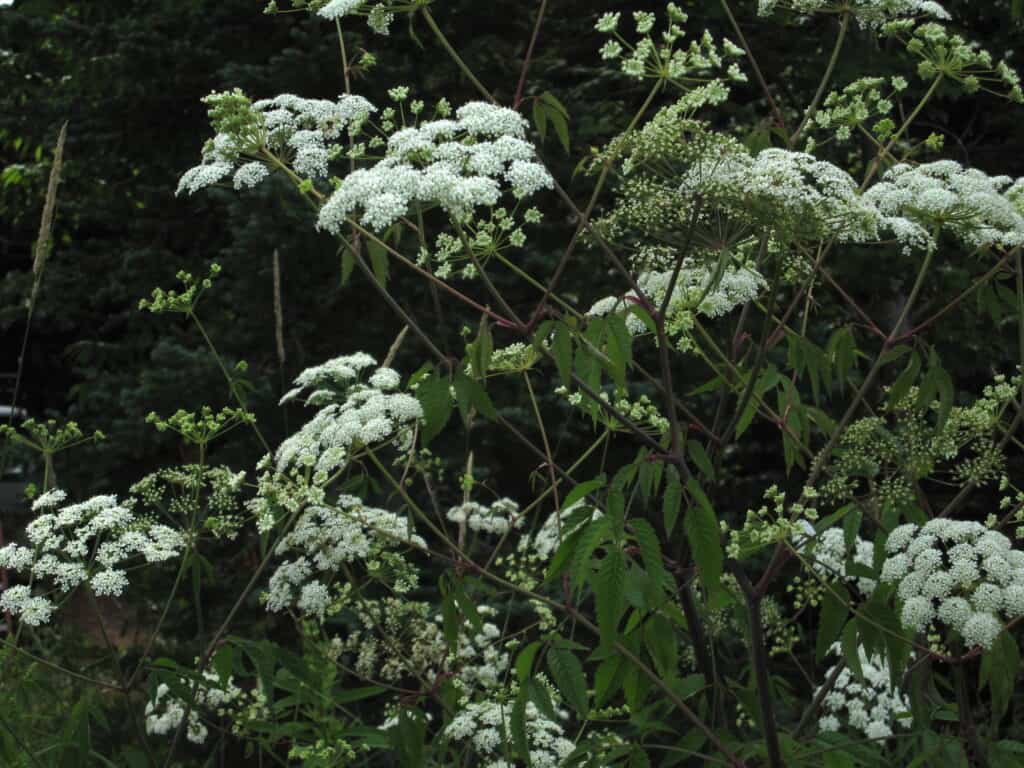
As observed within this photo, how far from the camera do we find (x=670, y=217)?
2.96 meters

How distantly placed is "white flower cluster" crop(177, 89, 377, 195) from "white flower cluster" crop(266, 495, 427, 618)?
3.41 feet

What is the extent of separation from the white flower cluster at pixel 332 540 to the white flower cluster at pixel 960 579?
4.60 feet

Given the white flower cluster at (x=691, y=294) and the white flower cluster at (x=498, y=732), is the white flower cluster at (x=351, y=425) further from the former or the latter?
the white flower cluster at (x=498, y=732)

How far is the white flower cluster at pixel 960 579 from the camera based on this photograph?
2.69 metres

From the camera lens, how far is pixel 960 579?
2.76m

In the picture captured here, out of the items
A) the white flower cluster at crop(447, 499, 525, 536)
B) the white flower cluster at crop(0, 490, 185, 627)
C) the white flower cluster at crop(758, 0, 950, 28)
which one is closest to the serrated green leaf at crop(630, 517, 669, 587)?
the white flower cluster at crop(0, 490, 185, 627)

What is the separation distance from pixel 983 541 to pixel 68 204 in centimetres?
828

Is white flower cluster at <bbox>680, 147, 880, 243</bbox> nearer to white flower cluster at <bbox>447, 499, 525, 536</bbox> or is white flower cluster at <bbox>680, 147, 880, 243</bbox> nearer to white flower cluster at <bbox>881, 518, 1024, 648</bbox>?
white flower cluster at <bbox>881, 518, 1024, 648</bbox>

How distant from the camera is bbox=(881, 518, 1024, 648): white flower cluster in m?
2.69

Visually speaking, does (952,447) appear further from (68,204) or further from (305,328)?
(68,204)

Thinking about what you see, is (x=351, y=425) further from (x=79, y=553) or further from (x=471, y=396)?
(x=79, y=553)

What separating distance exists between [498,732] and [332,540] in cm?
83

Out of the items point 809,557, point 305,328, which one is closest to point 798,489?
point 305,328

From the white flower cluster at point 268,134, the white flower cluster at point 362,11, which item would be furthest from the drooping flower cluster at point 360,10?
the white flower cluster at point 268,134
